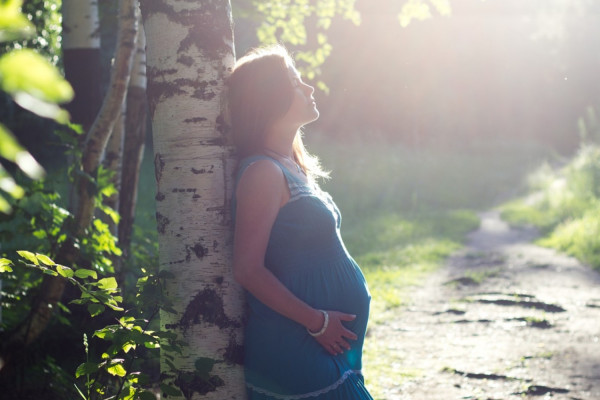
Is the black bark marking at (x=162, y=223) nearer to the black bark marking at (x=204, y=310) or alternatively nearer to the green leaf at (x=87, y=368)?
the black bark marking at (x=204, y=310)

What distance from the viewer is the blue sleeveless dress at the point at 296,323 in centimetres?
235

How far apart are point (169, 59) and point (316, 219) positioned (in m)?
0.80

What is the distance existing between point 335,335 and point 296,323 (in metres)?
0.15

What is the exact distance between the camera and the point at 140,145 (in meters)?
5.72

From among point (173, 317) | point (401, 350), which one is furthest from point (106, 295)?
point (401, 350)

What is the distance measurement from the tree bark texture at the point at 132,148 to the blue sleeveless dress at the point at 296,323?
3.32 meters

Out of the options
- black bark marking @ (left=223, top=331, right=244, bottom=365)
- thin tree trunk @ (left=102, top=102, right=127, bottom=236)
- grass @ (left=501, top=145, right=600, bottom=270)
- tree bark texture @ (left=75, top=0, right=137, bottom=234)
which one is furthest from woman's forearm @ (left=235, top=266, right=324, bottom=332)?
grass @ (left=501, top=145, right=600, bottom=270)

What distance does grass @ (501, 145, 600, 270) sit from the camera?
1011 centimetres

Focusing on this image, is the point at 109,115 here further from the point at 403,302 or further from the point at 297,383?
the point at 403,302

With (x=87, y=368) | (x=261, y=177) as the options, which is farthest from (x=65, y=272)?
(x=261, y=177)

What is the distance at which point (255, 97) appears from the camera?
2.48 m

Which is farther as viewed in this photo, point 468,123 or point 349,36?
point 468,123

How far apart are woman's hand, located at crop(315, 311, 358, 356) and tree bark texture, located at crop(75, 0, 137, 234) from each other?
1822 mm

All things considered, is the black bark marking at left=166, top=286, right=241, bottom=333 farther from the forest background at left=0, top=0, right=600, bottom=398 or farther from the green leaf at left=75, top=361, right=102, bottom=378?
the green leaf at left=75, top=361, right=102, bottom=378
